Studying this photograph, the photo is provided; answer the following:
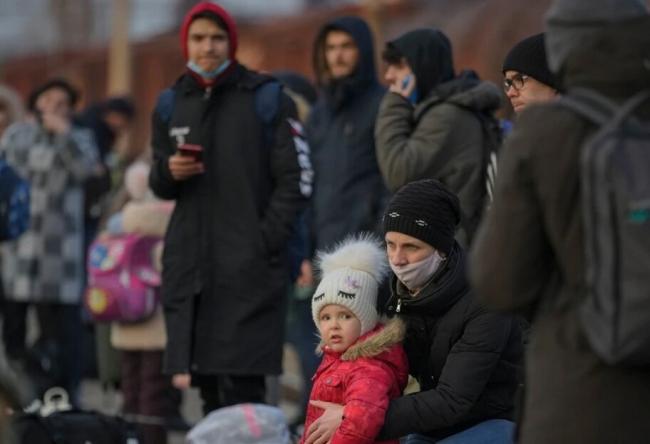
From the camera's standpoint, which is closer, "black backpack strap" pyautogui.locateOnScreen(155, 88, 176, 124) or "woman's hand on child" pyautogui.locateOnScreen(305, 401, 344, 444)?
"woman's hand on child" pyautogui.locateOnScreen(305, 401, 344, 444)

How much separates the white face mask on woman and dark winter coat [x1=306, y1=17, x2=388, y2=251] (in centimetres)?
279

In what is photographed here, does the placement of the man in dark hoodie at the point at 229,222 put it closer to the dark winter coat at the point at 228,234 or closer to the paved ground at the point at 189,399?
the dark winter coat at the point at 228,234

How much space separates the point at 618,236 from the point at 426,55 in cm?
364

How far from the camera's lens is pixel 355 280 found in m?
5.79

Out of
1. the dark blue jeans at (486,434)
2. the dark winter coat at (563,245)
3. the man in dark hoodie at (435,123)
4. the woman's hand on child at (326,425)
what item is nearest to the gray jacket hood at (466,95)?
the man in dark hoodie at (435,123)

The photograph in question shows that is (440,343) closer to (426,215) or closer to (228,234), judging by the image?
(426,215)

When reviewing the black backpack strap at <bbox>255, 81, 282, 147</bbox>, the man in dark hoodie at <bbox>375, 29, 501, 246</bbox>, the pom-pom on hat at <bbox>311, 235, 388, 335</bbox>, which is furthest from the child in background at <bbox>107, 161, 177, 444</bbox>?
the pom-pom on hat at <bbox>311, 235, 388, 335</bbox>

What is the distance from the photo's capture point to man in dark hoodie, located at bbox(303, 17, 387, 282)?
857 centimetres

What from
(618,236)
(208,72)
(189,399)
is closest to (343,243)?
(208,72)

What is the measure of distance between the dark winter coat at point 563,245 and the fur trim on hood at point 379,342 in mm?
1433

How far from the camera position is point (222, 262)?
24.7 feet

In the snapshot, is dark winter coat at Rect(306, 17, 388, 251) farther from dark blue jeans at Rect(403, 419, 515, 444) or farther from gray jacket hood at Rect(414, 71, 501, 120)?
dark blue jeans at Rect(403, 419, 515, 444)

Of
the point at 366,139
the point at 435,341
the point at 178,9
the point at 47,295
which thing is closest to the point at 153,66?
the point at 178,9

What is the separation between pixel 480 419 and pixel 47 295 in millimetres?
5414
